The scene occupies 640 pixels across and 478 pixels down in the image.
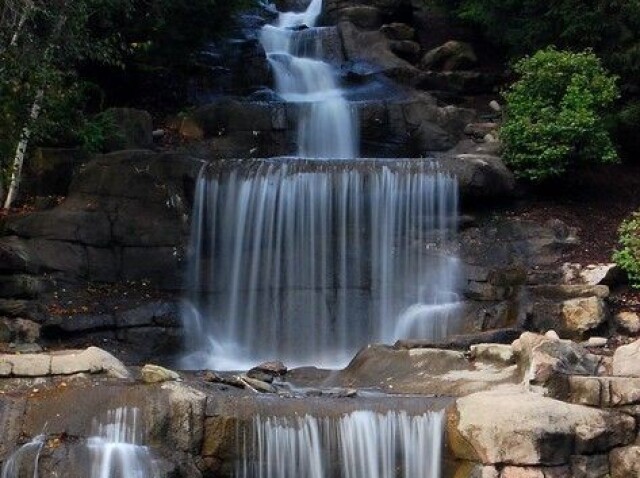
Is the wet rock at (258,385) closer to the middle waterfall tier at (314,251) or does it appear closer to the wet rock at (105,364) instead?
the wet rock at (105,364)

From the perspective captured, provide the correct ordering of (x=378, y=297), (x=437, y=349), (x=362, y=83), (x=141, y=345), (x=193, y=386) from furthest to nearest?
(x=362, y=83) < (x=378, y=297) < (x=141, y=345) < (x=437, y=349) < (x=193, y=386)

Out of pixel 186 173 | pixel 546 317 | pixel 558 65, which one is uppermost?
pixel 558 65

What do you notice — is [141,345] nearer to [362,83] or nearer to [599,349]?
[599,349]

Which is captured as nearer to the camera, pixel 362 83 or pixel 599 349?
pixel 599 349

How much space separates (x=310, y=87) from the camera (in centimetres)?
2253

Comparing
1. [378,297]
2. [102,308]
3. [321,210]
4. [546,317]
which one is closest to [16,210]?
[102,308]

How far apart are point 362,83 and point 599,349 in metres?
11.4

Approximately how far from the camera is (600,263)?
15.3m

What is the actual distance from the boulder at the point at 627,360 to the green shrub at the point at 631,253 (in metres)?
2.82

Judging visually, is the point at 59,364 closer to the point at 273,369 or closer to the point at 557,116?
the point at 273,369

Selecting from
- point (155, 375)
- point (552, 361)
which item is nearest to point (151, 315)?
point (155, 375)

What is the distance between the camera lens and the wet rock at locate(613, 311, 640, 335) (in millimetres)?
13773

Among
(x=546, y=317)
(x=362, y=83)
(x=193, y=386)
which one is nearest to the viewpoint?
(x=193, y=386)

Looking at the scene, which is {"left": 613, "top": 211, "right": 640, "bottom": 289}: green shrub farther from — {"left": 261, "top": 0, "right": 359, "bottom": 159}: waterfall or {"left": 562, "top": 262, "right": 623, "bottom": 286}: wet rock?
{"left": 261, "top": 0, "right": 359, "bottom": 159}: waterfall
